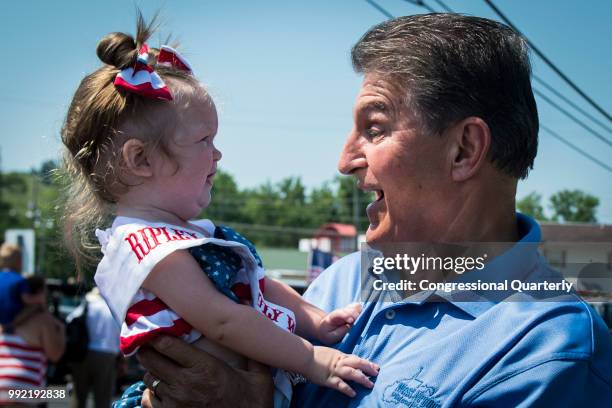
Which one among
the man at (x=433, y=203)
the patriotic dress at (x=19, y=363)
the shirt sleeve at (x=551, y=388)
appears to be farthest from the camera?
the patriotic dress at (x=19, y=363)

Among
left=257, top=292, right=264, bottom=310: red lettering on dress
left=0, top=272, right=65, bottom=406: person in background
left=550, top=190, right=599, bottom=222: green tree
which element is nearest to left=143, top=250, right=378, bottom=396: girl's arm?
left=257, top=292, right=264, bottom=310: red lettering on dress

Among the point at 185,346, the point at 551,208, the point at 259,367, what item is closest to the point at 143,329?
the point at 185,346

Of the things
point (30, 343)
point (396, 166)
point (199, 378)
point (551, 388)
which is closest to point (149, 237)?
point (199, 378)

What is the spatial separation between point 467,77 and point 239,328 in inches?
40.8

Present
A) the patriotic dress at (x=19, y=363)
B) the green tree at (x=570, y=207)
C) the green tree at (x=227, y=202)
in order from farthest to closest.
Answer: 1. the green tree at (x=227, y=202)
2. the patriotic dress at (x=19, y=363)
3. the green tree at (x=570, y=207)

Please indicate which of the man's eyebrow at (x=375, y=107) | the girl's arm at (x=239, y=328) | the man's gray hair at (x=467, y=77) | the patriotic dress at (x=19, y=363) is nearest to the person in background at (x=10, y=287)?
the patriotic dress at (x=19, y=363)

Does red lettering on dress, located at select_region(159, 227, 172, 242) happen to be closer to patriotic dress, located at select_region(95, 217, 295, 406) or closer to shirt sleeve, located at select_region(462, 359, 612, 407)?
patriotic dress, located at select_region(95, 217, 295, 406)

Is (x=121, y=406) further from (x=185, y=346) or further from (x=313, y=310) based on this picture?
(x=313, y=310)

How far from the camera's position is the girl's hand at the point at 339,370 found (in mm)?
1935

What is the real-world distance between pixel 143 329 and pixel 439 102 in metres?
1.12

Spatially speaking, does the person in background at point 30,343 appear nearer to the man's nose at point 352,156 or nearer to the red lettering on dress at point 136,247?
the red lettering on dress at point 136,247

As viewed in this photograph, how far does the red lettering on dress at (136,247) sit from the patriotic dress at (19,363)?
4.21 meters

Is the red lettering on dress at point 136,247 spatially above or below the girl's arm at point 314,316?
above

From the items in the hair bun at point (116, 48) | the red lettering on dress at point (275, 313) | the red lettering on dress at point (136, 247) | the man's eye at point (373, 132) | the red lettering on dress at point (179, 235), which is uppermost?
the hair bun at point (116, 48)
